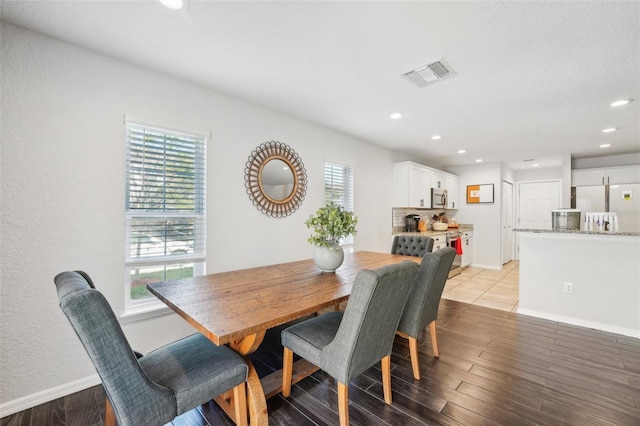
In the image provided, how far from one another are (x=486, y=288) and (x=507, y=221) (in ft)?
9.90

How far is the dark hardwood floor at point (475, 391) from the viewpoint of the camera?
173 centimetres

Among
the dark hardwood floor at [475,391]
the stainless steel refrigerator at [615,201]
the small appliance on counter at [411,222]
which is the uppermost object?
the stainless steel refrigerator at [615,201]

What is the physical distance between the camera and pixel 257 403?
1.49 metres

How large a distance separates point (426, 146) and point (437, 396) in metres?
4.10

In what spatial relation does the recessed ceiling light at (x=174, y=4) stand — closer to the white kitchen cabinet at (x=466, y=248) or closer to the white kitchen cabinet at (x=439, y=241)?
the white kitchen cabinet at (x=439, y=241)

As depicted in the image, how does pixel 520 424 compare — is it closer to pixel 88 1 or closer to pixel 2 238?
pixel 2 238

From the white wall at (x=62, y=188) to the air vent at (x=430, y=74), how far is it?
6.24ft

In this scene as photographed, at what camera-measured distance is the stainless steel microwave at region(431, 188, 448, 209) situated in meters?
5.89

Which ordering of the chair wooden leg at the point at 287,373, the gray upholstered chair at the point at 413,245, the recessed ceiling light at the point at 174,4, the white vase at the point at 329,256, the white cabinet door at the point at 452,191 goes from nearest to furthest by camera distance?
the recessed ceiling light at the point at 174,4 → the chair wooden leg at the point at 287,373 → the white vase at the point at 329,256 → the gray upholstered chair at the point at 413,245 → the white cabinet door at the point at 452,191

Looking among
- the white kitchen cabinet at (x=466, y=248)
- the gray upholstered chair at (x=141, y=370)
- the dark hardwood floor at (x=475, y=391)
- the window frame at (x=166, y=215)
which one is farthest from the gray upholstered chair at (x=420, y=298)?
the white kitchen cabinet at (x=466, y=248)

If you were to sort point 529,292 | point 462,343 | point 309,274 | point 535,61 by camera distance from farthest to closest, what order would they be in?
point 529,292
point 462,343
point 309,274
point 535,61

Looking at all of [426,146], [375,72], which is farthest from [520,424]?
[426,146]

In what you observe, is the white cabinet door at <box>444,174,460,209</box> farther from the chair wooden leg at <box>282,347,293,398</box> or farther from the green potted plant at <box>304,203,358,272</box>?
the chair wooden leg at <box>282,347,293,398</box>

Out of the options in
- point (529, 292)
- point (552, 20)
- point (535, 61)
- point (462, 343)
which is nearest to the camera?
point (552, 20)
